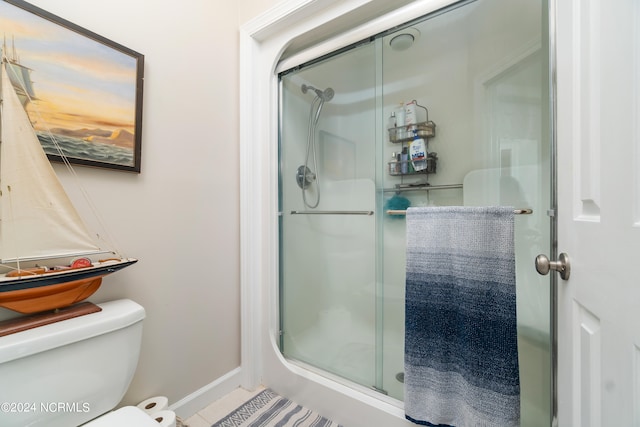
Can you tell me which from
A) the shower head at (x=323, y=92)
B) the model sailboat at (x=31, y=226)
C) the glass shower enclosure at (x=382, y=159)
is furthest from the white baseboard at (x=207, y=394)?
the shower head at (x=323, y=92)

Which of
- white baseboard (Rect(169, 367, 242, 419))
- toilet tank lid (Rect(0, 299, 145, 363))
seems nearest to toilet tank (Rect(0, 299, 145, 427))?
toilet tank lid (Rect(0, 299, 145, 363))

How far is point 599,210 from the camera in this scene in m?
0.56

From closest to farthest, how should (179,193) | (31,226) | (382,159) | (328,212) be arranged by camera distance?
1. (31,226)
2. (179,193)
3. (382,159)
4. (328,212)

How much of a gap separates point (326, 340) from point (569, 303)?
120cm

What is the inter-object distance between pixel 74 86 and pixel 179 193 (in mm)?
521

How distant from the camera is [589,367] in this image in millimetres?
588

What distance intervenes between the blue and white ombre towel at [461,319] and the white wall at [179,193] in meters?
0.97

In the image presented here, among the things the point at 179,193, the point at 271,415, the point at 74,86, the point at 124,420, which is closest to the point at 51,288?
the point at 124,420

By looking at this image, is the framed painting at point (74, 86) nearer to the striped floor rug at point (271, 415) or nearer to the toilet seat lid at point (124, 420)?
the toilet seat lid at point (124, 420)

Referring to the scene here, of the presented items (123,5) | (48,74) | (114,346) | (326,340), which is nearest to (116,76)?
(48,74)

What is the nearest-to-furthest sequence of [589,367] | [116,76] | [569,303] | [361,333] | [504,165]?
[589,367], [569,303], [116,76], [504,165], [361,333]

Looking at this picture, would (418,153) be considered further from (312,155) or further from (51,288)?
(51,288)

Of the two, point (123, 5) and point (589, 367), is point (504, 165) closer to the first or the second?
point (589, 367)

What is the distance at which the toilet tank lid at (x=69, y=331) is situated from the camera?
0.72 meters
